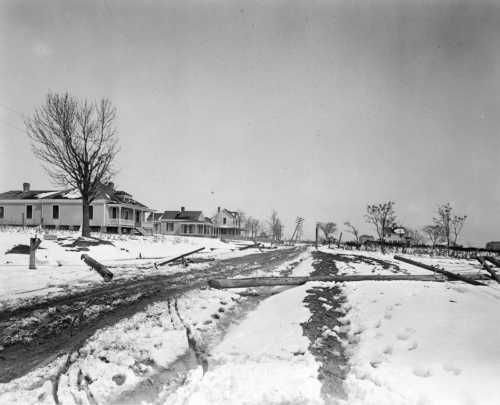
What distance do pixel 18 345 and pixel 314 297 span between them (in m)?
5.80

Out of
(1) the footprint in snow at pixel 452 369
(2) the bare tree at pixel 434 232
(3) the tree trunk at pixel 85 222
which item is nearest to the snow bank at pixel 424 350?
(1) the footprint in snow at pixel 452 369

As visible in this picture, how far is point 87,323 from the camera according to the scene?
5.38 metres

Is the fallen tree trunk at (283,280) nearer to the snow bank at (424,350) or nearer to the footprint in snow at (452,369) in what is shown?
the snow bank at (424,350)

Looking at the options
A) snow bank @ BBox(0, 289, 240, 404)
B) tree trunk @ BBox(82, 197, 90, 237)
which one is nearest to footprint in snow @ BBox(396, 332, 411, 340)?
snow bank @ BBox(0, 289, 240, 404)

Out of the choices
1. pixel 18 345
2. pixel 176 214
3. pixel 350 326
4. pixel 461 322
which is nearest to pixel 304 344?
pixel 350 326

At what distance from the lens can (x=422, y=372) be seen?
148 inches

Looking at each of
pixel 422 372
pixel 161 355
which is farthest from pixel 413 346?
pixel 161 355

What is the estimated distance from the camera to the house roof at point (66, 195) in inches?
1383

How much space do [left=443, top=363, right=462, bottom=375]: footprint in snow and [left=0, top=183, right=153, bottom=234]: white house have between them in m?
35.0

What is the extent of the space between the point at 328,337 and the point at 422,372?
5.49 ft

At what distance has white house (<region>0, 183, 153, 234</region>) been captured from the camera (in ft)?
115

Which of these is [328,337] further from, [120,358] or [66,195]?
[66,195]

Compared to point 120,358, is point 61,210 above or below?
above

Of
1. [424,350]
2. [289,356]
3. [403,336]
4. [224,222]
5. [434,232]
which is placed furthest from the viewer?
[224,222]
